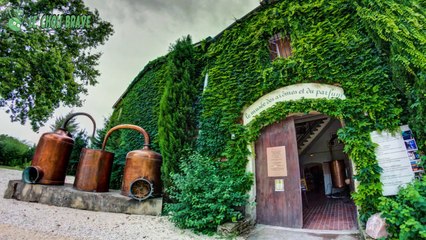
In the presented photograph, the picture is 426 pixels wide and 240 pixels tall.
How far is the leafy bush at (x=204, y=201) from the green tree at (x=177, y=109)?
75cm

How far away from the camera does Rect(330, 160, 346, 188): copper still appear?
417 inches

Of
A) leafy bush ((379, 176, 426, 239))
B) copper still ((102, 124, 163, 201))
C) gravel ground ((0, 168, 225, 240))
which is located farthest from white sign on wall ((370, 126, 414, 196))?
copper still ((102, 124, 163, 201))

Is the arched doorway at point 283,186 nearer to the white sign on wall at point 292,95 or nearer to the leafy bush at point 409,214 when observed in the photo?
the white sign on wall at point 292,95

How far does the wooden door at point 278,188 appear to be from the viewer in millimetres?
4887

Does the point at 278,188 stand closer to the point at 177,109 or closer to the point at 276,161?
the point at 276,161

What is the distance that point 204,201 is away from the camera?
4.34 m

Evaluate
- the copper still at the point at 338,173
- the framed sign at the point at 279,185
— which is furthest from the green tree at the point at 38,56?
the copper still at the point at 338,173

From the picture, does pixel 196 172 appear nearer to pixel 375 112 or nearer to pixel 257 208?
pixel 257 208

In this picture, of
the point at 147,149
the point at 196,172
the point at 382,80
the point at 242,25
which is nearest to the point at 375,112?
the point at 382,80

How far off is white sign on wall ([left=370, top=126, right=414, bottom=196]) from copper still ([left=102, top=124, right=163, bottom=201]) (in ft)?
17.5

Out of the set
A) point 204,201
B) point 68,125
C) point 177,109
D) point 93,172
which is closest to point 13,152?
point 68,125

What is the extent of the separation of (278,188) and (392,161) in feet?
7.96

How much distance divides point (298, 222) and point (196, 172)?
271 cm

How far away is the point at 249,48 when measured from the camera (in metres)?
6.29
